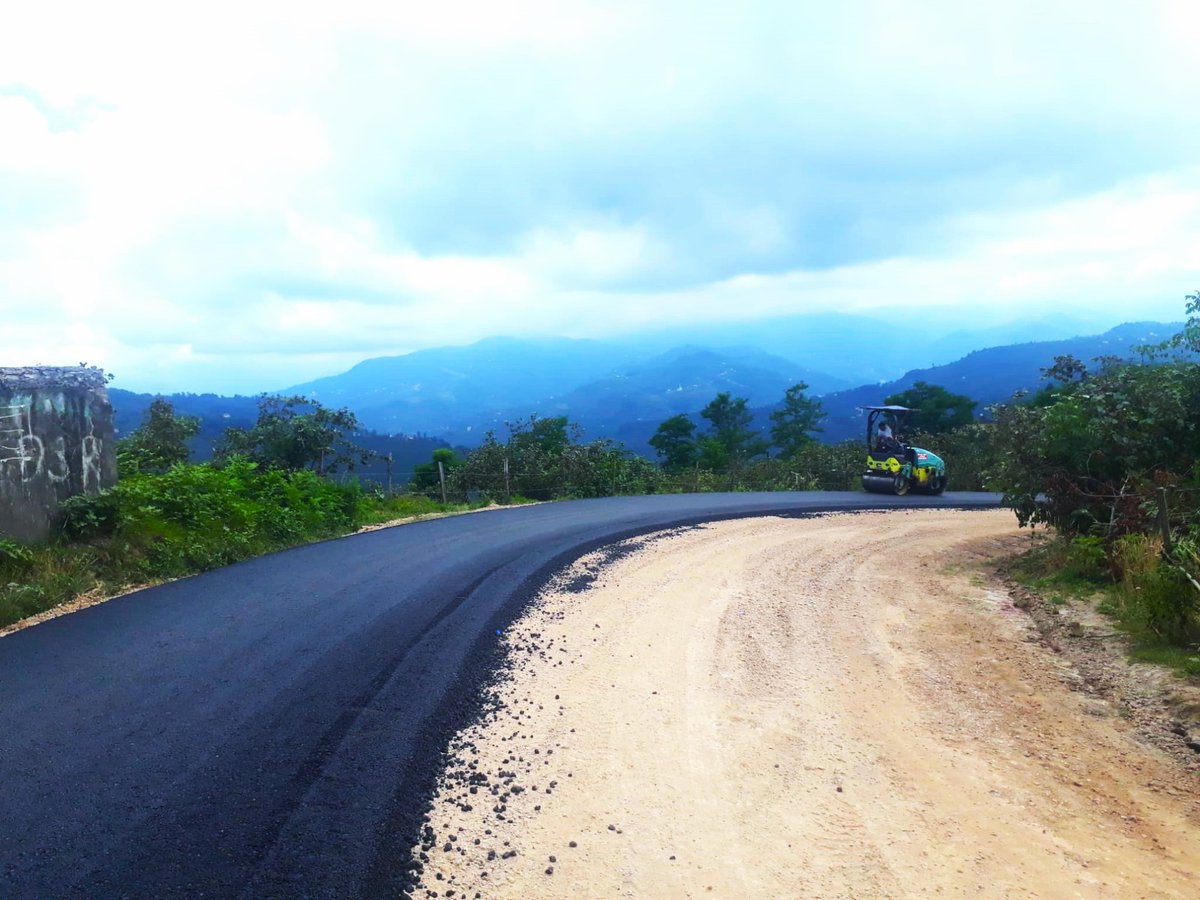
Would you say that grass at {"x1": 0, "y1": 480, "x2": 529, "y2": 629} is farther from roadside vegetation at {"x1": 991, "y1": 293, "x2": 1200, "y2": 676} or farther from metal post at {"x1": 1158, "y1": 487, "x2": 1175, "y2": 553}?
metal post at {"x1": 1158, "y1": 487, "x2": 1175, "y2": 553}

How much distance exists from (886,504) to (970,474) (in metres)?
14.1

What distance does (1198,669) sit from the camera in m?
5.72

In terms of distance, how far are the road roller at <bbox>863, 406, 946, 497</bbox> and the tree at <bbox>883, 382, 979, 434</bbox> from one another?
35.2 meters

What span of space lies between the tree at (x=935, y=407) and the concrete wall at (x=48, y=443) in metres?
52.9

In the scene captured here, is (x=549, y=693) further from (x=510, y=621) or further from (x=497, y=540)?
(x=497, y=540)

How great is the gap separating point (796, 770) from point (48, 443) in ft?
29.6

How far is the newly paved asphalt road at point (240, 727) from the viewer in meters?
3.51

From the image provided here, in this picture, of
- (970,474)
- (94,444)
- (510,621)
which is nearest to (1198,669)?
(510,621)

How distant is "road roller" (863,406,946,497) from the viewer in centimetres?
2070

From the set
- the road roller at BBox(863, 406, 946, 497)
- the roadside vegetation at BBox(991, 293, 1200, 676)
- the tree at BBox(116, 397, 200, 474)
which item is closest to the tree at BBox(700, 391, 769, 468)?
the road roller at BBox(863, 406, 946, 497)

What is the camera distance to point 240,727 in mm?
4895

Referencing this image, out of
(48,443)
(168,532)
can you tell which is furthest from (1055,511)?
(48,443)

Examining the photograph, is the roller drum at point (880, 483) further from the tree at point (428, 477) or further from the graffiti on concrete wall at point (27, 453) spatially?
the graffiti on concrete wall at point (27, 453)

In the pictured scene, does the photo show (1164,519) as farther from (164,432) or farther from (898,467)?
(164,432)
